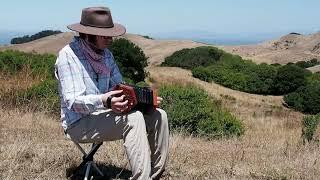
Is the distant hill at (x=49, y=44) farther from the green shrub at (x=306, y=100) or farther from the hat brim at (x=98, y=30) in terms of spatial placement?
the hat brim at (x=98, y=30)

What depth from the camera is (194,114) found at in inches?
424

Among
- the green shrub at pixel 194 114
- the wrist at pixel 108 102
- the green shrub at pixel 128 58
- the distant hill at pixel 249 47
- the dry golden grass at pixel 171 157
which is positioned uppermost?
the wrist at pixel 108 102

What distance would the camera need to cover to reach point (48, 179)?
187 inches

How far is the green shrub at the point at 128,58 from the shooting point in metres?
30.0

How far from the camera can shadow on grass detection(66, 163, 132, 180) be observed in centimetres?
488

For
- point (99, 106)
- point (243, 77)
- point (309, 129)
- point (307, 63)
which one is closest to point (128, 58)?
point (243, 77)

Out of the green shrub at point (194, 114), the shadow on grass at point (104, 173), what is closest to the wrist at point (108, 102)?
the shadow on grass at point (104, 173)

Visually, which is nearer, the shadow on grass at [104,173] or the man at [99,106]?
the man at [99,106]

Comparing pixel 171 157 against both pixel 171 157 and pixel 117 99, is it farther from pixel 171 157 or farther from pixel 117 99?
pixel 117 99

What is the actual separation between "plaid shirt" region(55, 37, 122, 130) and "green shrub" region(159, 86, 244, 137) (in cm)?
516

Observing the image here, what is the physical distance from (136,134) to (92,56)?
72 centimetres

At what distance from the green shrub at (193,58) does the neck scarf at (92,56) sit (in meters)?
54.0

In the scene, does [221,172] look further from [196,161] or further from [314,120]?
[314,120]

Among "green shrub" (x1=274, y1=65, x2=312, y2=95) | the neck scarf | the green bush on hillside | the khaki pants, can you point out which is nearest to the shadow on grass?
the khaki pants
